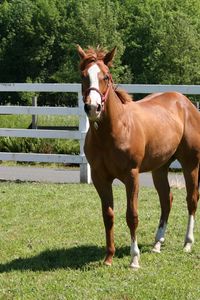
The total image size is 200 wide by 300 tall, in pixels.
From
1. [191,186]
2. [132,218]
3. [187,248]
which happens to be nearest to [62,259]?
[132,218]

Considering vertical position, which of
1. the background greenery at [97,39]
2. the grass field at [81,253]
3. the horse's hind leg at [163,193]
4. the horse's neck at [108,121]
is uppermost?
the horse's neck at [108,121]

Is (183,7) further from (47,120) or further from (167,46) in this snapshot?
(47,120)

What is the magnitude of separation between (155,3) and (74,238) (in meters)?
63.7

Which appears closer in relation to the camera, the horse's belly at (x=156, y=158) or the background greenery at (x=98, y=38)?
the horse's belly at (x=156, y=158)

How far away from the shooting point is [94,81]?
5.13 meters

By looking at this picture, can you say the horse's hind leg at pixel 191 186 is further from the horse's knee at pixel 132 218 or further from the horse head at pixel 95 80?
the horse head at pixel 95 80

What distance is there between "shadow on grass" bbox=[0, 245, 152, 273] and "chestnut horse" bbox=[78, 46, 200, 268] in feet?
1.05

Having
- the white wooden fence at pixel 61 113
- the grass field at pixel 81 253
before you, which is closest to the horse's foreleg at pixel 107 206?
the grass field at pixel 81 253

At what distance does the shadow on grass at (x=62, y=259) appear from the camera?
578 centimetres

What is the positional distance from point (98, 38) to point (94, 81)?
43.5m

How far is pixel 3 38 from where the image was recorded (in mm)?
60875

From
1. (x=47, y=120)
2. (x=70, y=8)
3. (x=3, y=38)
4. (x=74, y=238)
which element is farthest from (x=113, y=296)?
(x=70, y=8)

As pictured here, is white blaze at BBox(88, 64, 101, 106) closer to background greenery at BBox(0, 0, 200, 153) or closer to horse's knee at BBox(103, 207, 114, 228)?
horse's knee at BBox(103, 207, 114, 228)

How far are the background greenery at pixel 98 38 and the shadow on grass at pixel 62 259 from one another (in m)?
39.2
